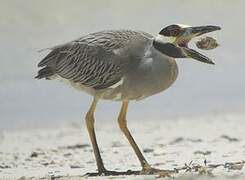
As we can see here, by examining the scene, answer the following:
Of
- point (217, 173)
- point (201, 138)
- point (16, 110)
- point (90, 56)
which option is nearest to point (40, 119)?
point (16, 110)

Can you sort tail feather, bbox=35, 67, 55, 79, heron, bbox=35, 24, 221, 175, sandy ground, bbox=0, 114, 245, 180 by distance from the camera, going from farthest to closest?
tail feather, bbox=35, 67, 55, 79 < sandy ground, bbox=0, 114, 245, 180 < heron, bbox=35, 24, 221, 175

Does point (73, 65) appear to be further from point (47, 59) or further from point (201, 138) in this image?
point (201, 138)

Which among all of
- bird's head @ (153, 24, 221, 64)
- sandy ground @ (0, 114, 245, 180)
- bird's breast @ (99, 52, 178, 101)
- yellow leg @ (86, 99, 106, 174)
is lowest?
sandy ground @ (0, 114, 245, 180)

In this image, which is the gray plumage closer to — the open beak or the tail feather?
the tail feather

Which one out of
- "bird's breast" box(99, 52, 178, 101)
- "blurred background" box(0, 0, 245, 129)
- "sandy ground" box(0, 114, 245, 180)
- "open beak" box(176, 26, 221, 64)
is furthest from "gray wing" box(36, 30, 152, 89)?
"blurred background" box(0, 0, 245, 129)

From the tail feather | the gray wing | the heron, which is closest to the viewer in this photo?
the heron

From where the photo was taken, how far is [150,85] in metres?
11.7

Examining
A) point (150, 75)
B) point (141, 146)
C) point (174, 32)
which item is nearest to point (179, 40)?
point (174, 32)

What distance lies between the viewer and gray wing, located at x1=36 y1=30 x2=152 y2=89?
39.1ft

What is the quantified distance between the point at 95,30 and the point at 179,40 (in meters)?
13.4

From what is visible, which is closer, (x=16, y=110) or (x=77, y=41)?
(x=77, y=41)

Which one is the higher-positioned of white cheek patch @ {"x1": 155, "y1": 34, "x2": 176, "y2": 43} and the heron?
white cheek patch @ {"x1": 155, "y1": 34, "x2": 176, "y2": 43}

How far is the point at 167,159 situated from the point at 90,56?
2089mm

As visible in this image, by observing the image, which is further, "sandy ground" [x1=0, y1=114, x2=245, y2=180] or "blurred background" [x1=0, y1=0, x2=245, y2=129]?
"blurred background" [x1=0, y1=0, x2=245, y2=129]
